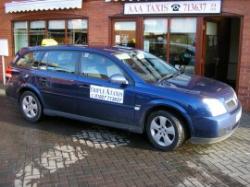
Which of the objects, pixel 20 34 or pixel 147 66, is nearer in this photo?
pixel 147 66

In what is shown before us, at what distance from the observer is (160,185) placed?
4.61 meters

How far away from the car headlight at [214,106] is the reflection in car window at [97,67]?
1.51 m

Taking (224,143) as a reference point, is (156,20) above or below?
above

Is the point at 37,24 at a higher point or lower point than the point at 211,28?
higher

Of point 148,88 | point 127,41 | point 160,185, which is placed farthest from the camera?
point 127,41

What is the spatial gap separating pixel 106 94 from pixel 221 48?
634 centimetres

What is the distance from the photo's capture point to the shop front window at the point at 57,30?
12.0m

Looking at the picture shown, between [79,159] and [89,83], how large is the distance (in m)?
1.50

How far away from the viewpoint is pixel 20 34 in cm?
1337

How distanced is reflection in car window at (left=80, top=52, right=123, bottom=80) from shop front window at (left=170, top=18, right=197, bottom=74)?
3527 mm

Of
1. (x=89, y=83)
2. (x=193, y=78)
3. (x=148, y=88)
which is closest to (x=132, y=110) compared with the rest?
(x=148, y=88)

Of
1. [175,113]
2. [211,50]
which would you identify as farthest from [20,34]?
[175,113]

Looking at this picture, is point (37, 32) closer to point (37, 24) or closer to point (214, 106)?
point (37, 24)

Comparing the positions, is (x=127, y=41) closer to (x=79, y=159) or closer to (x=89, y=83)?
(x=89, y=83)
